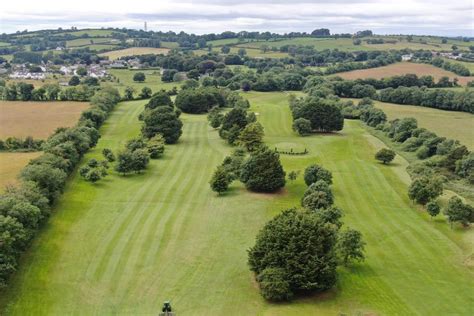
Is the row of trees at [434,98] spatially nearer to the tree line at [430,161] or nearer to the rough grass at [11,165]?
the tree line at [430,161]

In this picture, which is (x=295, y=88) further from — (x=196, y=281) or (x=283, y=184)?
(x=196, y=281)

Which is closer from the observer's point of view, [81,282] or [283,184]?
[81,282]

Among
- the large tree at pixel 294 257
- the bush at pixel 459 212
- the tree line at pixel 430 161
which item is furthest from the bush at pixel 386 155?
the large tree at pixel 294 257

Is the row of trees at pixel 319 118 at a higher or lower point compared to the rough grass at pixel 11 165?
higher

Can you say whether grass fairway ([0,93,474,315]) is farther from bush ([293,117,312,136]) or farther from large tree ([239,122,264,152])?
bush ([293,117,312,136])

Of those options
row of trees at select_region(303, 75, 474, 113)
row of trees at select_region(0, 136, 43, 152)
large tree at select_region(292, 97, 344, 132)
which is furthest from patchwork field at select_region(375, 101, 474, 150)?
row of trees at select_region(0, 136, 43, 152)

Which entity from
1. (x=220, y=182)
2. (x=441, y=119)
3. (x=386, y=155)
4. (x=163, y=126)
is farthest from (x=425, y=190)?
(x=441, y=119)

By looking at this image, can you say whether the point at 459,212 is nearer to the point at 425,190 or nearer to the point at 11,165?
the point at 425,190

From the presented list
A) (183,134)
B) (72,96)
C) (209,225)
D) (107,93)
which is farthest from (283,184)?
(72,96)
